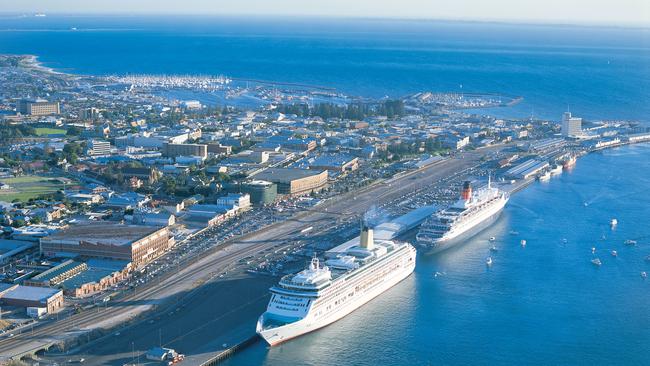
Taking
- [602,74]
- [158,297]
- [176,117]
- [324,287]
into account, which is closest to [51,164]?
[176,117]

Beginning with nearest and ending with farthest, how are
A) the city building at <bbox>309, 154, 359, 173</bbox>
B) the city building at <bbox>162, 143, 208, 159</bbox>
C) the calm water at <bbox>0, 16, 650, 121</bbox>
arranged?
the city building at <bbox>309, 154, 359, 173</bbox> < the city building at <bbox>162, 143, 208, 159</bbox> < the calm water at <bbox>0, 16, 650, 121</bbox>

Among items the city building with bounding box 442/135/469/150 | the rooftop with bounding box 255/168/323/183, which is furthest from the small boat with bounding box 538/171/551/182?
the rooftop with bounding box 255/168/323/183

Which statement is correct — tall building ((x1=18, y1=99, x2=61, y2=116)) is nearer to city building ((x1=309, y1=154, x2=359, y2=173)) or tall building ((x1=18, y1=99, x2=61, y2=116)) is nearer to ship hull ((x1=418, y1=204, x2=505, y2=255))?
city building ((x1=309, y1=154, x2=359, y2=173))

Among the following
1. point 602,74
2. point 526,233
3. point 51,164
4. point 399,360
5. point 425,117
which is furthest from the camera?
point 602,74

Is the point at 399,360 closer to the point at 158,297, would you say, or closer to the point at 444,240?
the point at 158,297

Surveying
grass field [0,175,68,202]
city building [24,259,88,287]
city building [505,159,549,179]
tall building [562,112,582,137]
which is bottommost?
grass field [0,175,68,202]

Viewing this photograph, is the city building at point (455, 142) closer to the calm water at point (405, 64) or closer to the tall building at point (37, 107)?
the calm water at point (405, 64)

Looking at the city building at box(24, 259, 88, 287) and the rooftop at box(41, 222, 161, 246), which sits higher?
the rooftop at box(41, 222, 161, 246)

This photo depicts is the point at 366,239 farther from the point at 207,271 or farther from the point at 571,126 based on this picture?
the point at 571,126
